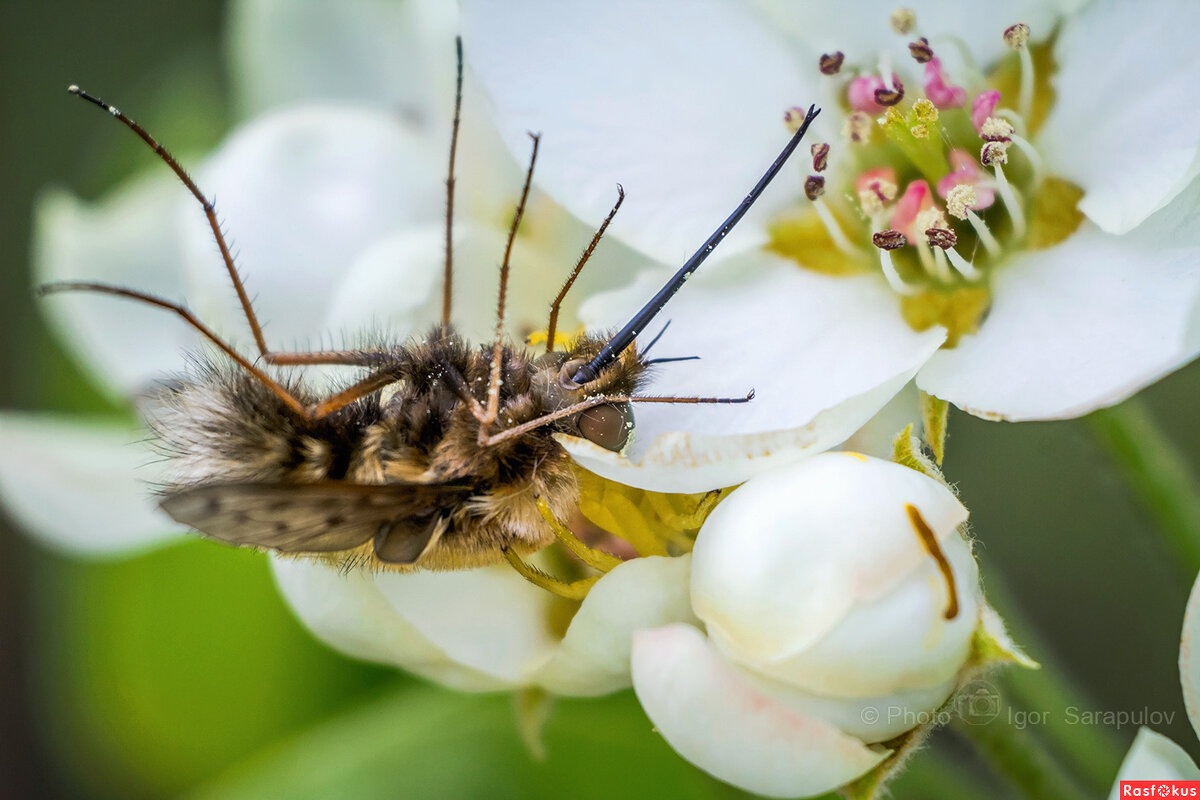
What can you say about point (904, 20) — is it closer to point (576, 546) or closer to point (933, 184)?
point (933, 184)

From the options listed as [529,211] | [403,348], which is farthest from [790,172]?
[403,348]

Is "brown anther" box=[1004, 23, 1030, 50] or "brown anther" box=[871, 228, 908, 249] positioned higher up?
"brown anther" box=[1004, 23, 1030, 50]

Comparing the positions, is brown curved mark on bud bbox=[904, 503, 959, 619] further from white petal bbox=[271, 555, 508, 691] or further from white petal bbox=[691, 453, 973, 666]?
white petal bbox=[271, 555, 508, 691]

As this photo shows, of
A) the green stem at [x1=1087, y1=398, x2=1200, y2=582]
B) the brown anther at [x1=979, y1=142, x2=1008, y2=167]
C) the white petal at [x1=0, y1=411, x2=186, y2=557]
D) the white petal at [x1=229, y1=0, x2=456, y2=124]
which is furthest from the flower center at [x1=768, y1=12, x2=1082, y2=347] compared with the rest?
the white petal at [x1=0, y1=411, x2=186, y2=557]

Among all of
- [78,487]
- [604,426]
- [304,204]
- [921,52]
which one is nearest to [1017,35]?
[921,52]

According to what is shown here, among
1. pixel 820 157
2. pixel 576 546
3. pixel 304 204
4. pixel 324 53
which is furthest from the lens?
pixel 324 53
